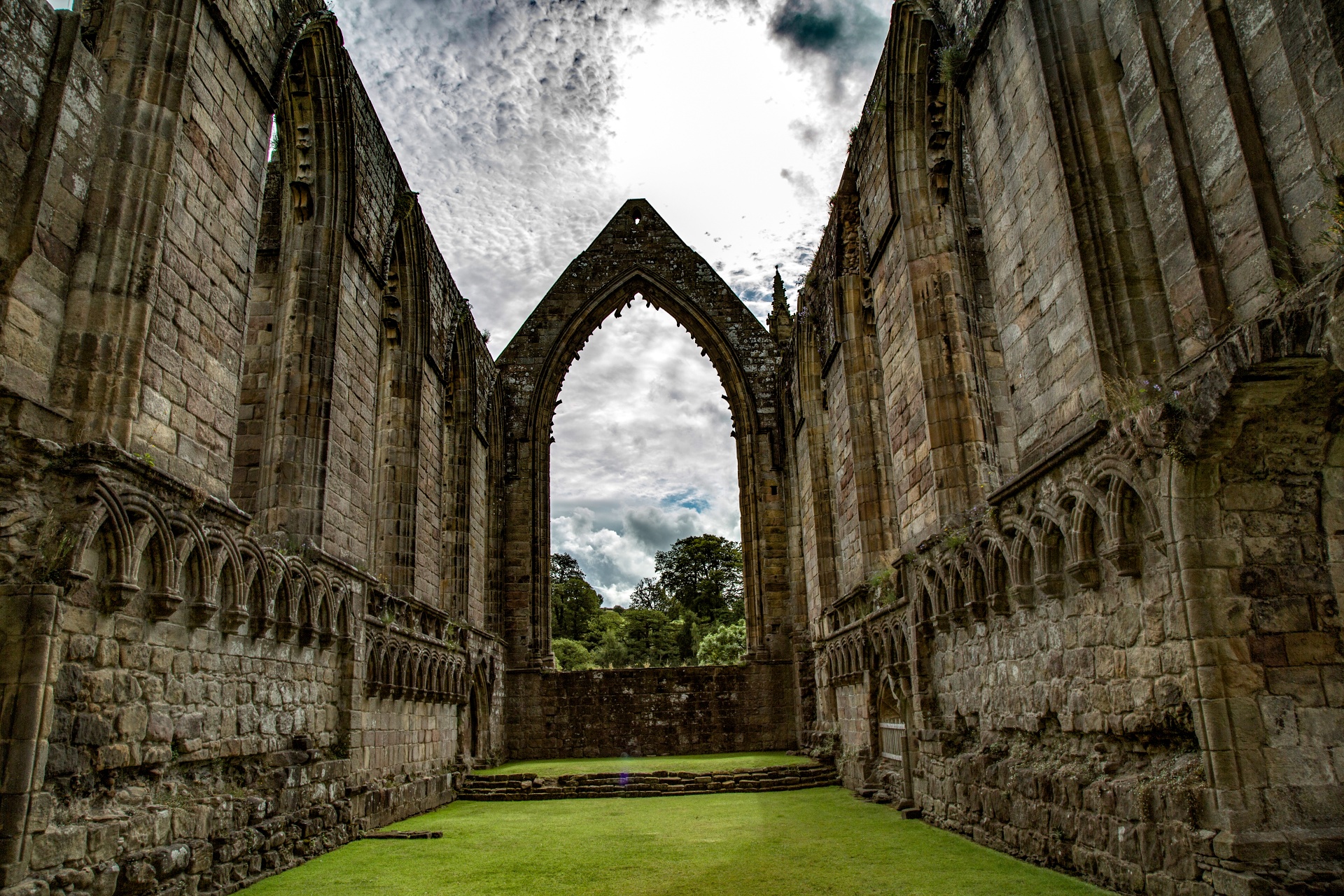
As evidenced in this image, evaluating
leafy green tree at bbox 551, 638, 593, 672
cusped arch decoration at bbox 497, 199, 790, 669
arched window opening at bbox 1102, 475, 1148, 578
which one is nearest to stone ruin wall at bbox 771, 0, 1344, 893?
arched window opening at bbox 1102, 475, 1148, 578

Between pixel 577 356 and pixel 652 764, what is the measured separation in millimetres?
9503

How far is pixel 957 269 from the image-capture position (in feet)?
27.9

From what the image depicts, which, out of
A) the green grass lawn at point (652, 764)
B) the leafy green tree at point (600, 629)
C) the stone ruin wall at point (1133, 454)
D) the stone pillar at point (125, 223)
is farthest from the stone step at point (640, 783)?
the leafy green tree at point (600, 629)

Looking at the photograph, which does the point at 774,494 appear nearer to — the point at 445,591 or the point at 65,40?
the point at 445,591

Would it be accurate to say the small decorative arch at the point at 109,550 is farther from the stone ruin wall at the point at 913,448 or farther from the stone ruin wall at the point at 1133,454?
the stone ruin wall at the point at 1133,454

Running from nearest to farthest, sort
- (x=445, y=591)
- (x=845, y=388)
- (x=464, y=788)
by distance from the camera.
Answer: (x=464, y=788) < (x=845, y=388) < (x=445, y=591)

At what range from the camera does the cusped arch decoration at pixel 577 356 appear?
1781 centimetres

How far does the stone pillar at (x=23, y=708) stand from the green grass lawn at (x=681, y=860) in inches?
78.6

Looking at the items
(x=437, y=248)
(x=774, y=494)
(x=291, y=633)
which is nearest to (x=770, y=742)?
(x=774, y=494)

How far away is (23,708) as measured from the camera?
3.73 m

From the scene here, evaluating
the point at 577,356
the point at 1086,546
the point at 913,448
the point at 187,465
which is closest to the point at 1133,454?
the point at 1086,546

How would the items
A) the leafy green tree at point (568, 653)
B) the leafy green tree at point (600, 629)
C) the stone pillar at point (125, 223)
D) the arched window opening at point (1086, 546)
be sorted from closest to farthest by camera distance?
the stone pillar at point (125, 223), the arched window opening at point (1086, 546), the leafy green tree at point (568, 653), the leafy green tree at point (600, 629)

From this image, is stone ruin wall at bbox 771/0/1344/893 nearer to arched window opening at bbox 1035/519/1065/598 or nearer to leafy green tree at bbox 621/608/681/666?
arched window opening at bbox 1035/519/1065/598

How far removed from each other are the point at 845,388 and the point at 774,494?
20.8 ft
